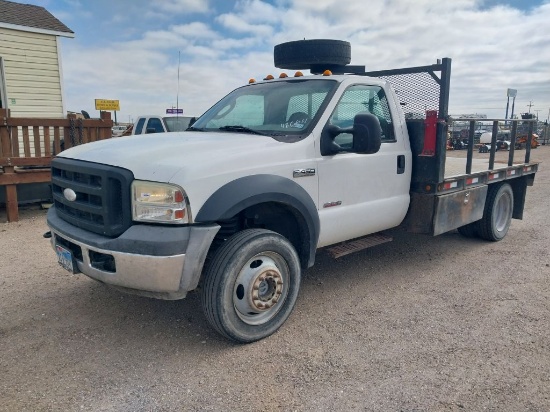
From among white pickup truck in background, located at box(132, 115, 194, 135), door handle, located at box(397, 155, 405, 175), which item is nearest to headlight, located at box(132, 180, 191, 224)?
door handle, located at box(397, 155, 405, 175)

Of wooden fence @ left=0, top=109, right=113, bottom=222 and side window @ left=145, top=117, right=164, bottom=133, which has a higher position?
side window @ left=145, top=117, right=164, bottom=133

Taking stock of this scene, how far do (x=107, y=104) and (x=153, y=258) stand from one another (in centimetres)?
1441

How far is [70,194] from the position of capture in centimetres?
336

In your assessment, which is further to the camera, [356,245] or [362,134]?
[356,245]

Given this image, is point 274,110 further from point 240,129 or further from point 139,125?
point 139,125

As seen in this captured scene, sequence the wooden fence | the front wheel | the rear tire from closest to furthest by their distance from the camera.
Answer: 1. the front wheel
2. the rear tire
3. the wooden fence

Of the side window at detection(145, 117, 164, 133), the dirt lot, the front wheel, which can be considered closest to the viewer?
the dirt lot

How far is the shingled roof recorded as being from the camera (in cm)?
1230

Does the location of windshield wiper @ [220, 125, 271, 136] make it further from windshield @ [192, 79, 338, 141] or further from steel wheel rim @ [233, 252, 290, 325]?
steel wheel rim @ [233, 252, 290, 325]

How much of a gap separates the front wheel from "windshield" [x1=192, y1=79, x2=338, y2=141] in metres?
0.94

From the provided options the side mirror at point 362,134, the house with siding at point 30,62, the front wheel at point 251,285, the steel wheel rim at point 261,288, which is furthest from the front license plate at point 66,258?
the house with siding at point 30,62

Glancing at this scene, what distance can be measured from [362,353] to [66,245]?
93.5 inches

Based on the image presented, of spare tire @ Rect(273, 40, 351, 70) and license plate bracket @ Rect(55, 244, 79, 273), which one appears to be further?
spare tire @ Rect(273, 40, 351, 70)

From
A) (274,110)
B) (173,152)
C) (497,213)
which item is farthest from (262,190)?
(497,213)
